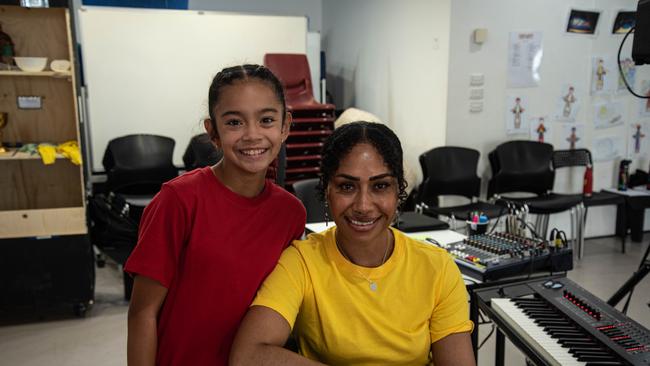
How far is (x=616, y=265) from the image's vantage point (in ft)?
13.4

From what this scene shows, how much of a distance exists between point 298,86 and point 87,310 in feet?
8.52

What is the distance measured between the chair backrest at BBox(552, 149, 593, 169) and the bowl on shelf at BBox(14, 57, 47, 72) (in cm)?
390

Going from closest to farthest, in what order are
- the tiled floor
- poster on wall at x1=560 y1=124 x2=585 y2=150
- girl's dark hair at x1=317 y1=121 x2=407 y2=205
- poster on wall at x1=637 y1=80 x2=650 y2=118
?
1. girl's dark hair at x1=317 y1=121 x2=407 y2=205
2. the tiled floor
3. poster on wall at x1=560 y1=124 x2=585 y2=150
4. poster on wall at x1=637 y1=80 x2=650 y2=118

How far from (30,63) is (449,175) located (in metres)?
2.94

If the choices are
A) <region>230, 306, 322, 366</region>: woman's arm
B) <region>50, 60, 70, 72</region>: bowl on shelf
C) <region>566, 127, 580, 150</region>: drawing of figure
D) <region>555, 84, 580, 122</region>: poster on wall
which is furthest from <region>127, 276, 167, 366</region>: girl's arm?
<region>566, 127, 580, 150</region>: drawing of figure

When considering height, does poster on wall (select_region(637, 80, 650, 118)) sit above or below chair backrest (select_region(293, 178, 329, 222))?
above

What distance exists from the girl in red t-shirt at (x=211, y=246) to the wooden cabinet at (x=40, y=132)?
6.94 feet

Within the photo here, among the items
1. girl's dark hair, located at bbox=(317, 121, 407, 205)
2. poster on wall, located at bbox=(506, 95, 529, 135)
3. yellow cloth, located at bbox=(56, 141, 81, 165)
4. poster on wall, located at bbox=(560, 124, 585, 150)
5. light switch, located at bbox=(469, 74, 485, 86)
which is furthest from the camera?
poster on wall, located at bbox=(560, 124, 585, 150)

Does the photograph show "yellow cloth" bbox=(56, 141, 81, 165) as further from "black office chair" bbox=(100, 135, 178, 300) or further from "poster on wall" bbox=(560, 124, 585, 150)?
"poster on wall" bbox=(560, 124, 585, 150)

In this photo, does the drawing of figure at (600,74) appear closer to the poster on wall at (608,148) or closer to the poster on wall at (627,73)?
the poster on wall at (627,73)

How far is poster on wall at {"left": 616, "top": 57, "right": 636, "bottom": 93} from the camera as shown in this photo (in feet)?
15.0

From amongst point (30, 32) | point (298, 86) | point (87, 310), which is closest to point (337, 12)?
point (298, 86)

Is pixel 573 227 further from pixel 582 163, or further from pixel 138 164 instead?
pixel 138 164

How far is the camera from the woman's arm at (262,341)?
1.12 meters
